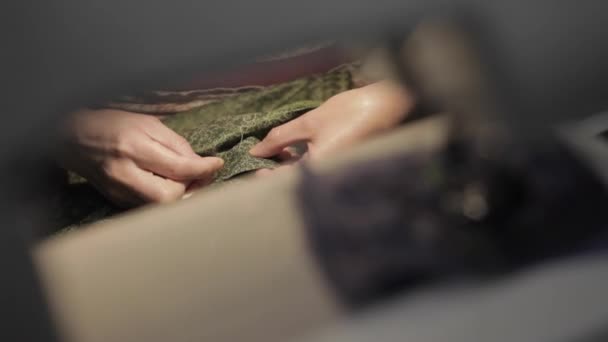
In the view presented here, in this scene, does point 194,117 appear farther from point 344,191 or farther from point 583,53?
point 583,53

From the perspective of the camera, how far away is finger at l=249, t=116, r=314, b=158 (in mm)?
506

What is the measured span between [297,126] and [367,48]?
3.9 inches

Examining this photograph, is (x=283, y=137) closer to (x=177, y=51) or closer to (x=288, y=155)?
(x=288, y=155)

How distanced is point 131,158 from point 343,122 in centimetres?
19

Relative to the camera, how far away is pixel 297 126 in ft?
1.67

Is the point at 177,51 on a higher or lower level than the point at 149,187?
higher

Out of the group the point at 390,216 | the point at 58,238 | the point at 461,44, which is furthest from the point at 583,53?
the point at 58,238

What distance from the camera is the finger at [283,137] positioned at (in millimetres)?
506

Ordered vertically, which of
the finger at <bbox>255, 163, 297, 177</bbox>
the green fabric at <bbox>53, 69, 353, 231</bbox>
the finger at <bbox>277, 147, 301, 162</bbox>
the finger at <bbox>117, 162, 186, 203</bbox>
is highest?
the green fabric at <bbox>53, 69, 353, 231</bbox>

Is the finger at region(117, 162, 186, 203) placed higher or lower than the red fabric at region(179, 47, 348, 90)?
lower

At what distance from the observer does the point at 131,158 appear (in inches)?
19.5

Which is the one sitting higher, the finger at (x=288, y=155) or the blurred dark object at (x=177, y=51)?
the blurred dark object at (x=177, y=51)

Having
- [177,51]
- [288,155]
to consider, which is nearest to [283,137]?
[288,155]

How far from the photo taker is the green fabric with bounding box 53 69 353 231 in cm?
50
